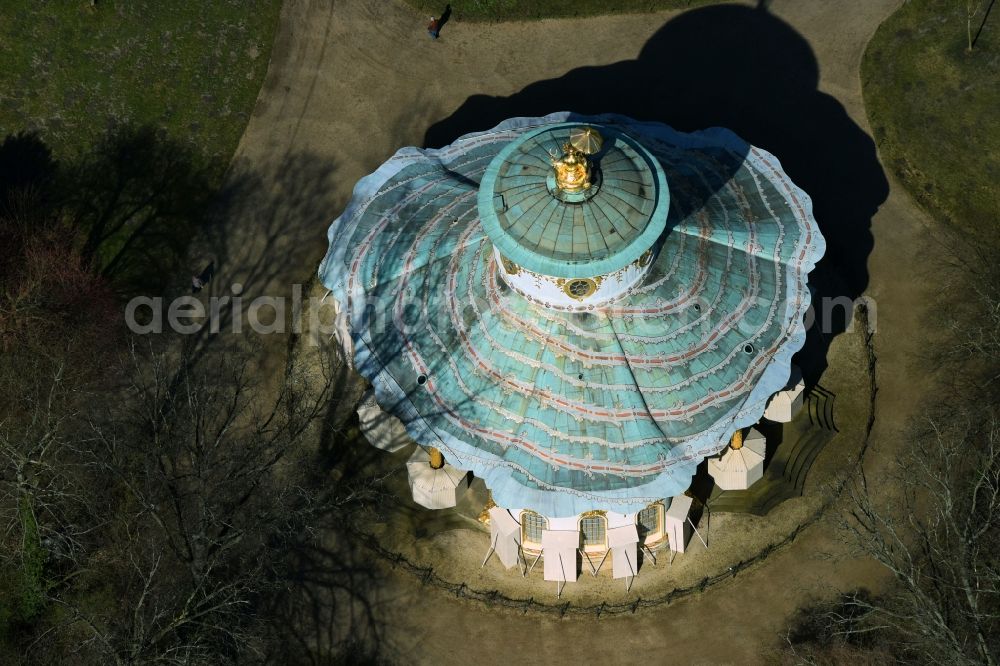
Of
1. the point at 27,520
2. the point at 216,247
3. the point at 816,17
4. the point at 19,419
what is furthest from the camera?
the point at 816,17

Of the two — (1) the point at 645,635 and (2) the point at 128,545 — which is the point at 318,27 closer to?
(2) the point at 128,545

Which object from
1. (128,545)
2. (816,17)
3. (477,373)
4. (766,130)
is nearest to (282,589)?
(128,545)

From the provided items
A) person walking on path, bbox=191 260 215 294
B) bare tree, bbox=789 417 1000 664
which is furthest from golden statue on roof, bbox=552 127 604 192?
person walking on path, bbox=191 260 215 294

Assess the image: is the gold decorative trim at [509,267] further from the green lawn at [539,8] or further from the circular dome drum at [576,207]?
the green lawn at [539,8]

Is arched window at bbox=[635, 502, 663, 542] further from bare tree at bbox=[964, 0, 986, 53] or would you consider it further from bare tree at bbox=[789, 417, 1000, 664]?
bare tree at bbox=[964, 0, 986, 53]

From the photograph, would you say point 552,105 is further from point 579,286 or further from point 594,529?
point 594,529
